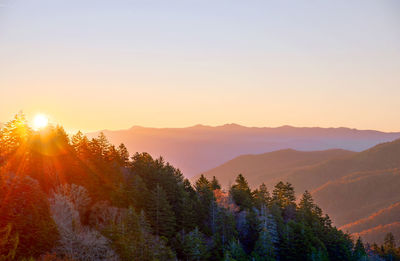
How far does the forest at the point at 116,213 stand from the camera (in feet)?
105

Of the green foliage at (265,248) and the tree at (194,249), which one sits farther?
the green foliage at (265,248)

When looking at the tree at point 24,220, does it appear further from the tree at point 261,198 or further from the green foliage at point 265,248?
the tree at point 261,198

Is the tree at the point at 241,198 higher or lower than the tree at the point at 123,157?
lower

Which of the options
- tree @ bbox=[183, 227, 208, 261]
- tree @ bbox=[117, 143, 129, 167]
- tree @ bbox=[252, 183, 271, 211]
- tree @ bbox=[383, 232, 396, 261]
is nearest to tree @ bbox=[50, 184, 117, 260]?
tree @ bbox=[183, 227, 208, 261]

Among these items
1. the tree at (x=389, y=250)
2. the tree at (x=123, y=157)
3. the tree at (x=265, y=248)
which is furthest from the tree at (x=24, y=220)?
the tree at (x=389, y=250)

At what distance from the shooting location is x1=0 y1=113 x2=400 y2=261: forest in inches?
1258

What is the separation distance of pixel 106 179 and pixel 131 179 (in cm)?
544

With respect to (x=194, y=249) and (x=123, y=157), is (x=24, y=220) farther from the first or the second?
(x=123, y=157)

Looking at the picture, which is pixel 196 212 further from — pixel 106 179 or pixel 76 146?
pixel 76 146

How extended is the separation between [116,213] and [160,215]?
906cm

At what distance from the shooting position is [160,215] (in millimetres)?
51688

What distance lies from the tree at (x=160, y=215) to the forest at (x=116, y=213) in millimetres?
161

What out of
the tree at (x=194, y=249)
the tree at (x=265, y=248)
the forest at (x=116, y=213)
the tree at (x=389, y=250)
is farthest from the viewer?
the tree at (x=389, y=250)

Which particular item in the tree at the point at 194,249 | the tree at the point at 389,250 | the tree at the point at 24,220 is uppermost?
the tree at the point at 24,220
